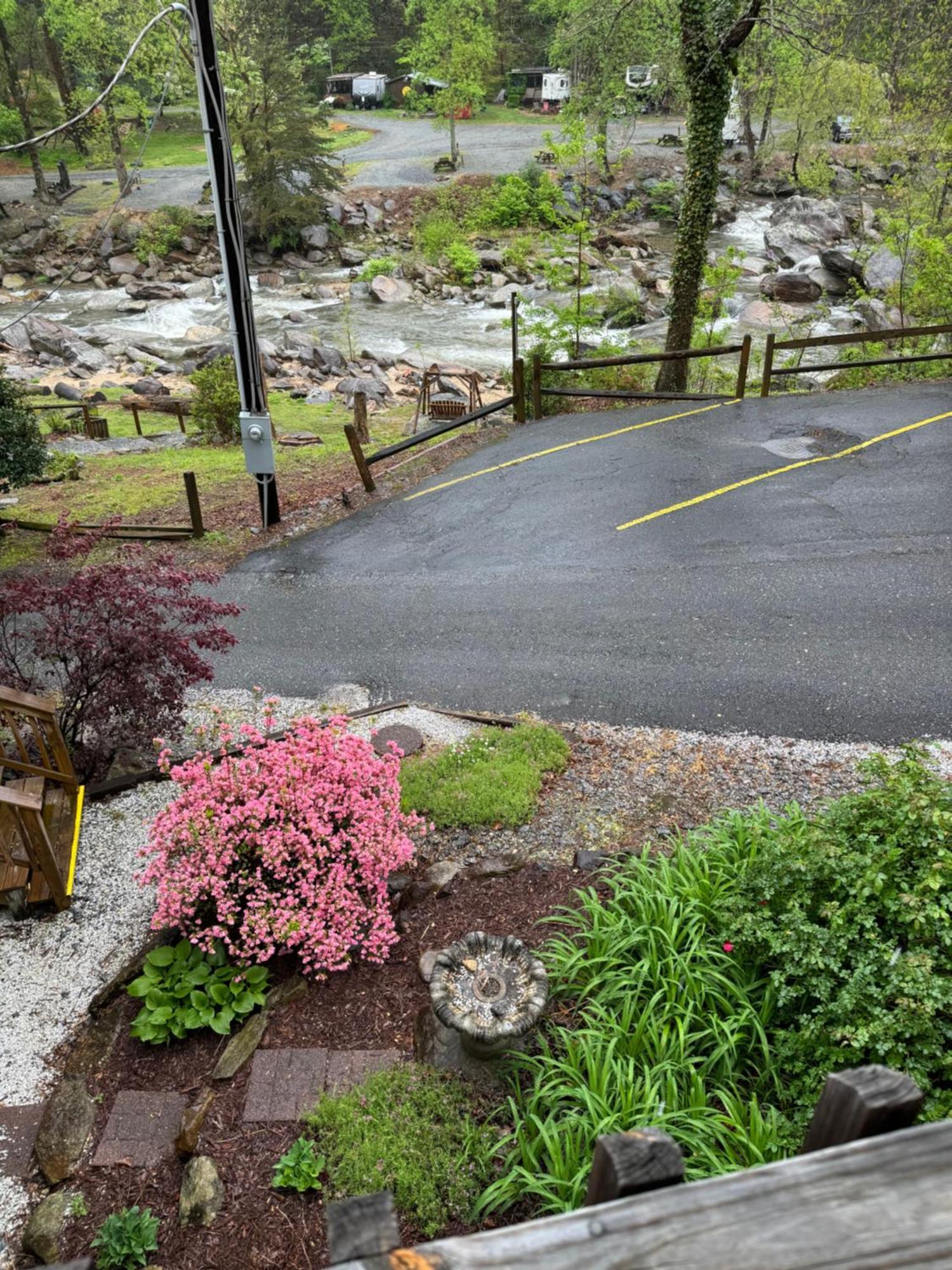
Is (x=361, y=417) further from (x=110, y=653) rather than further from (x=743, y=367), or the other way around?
(x=110, y=653)

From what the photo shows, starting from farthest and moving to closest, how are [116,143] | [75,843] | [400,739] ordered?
[116,143] → [400,739] → [75,843]

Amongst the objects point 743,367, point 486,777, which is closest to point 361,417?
point 743,367

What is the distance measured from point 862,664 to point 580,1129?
16.7ft

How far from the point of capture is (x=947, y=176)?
54.7 feet

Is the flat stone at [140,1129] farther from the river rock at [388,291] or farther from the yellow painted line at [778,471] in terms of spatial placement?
the river rock at [388,291]

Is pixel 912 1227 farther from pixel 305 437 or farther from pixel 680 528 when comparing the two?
pixel 305 437

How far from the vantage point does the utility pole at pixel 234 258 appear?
8672mm

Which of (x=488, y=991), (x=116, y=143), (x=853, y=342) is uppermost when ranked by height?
(x=116, y=143)

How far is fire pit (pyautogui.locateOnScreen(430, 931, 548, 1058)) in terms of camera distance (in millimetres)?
3498

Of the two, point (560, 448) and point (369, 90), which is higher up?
point (369, 90)

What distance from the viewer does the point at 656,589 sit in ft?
28.6

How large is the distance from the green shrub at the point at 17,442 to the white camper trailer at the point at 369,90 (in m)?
52.6

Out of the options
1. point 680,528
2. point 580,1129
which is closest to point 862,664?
point 680,528

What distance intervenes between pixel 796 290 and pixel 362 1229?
30152mm
